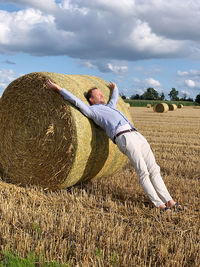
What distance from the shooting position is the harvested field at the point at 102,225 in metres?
3.45

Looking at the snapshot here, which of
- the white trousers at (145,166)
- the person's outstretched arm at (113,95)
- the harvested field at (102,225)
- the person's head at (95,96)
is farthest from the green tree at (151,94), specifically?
the white trousers at (145,166)

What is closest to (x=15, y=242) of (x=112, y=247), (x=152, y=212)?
(x=112, y=247)

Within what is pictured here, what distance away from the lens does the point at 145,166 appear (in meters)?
5.29

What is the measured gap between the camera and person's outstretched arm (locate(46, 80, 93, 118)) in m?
5.47

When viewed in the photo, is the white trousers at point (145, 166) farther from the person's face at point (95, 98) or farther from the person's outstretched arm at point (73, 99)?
the person's face at point (95, 98)

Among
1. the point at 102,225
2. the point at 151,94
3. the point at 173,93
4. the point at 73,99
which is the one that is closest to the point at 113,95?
the point at 73,99

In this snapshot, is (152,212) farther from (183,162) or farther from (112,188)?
(183,162)

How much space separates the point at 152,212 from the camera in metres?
4.80

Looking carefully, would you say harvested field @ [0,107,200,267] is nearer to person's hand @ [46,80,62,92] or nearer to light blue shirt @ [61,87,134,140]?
light blue shirt @ [61,87,134,140]

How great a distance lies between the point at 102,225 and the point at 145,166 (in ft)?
4.82

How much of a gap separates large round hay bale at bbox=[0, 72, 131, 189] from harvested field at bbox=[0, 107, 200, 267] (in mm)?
287

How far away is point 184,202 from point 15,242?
278 cm

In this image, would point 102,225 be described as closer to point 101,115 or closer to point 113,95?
point 101,115

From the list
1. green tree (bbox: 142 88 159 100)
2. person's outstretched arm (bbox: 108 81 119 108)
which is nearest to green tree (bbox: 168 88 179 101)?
green tree (bbox: 142 88 159 100)
